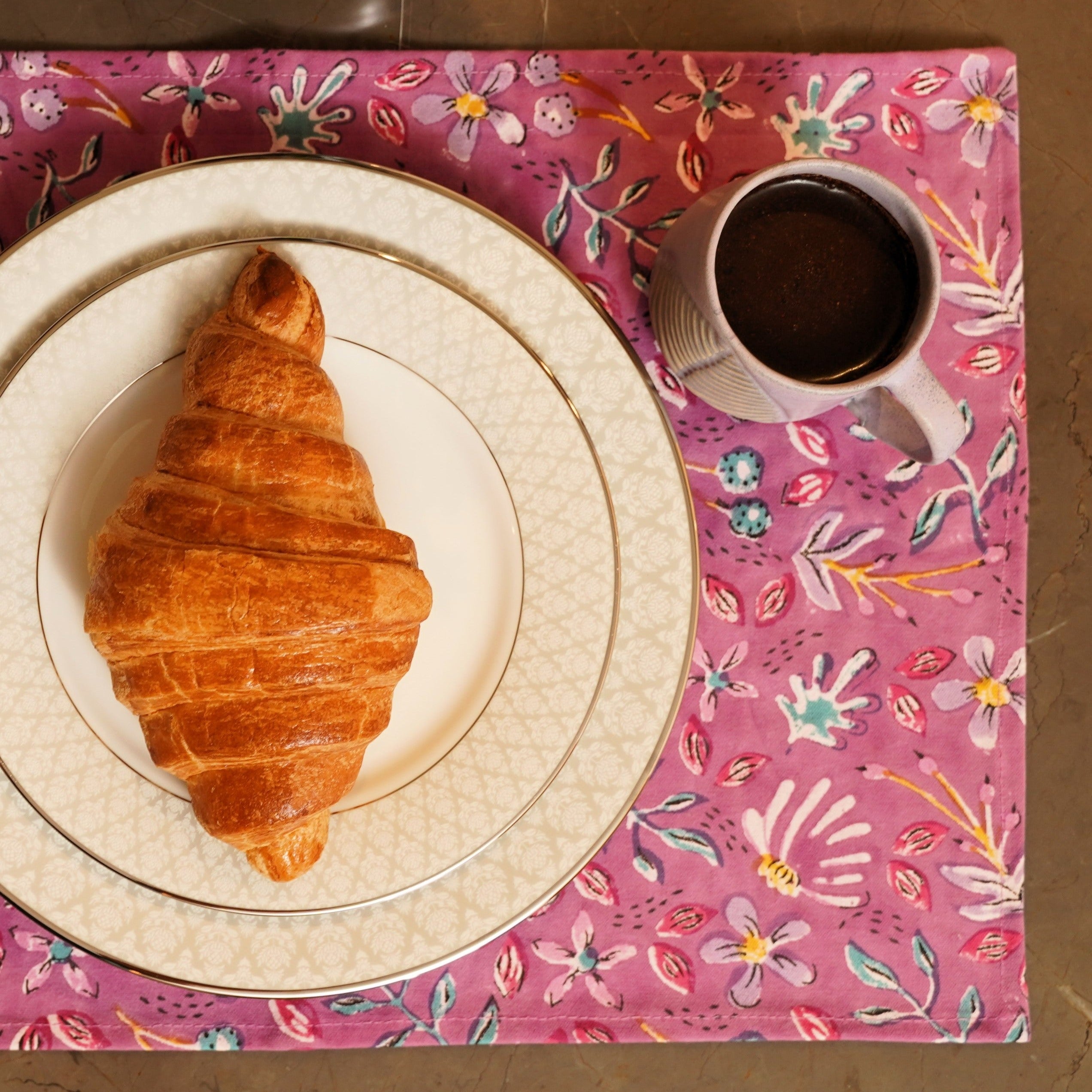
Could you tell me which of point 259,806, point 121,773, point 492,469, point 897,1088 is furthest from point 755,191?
point 897,1088

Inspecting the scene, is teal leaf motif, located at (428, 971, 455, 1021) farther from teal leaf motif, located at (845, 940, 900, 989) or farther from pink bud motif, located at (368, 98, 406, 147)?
pink bud motif, located at (368, 98, 406, 147)

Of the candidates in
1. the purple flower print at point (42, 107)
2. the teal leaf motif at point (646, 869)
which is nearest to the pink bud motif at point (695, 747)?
the teal leaf motif at point (646, 869)

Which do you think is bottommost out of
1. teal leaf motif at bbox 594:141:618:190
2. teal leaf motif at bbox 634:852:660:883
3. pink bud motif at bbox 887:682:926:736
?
teal leaf motif at bbox 634:852:660:883

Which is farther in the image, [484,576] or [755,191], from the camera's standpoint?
[484,576]

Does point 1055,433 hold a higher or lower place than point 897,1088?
higher

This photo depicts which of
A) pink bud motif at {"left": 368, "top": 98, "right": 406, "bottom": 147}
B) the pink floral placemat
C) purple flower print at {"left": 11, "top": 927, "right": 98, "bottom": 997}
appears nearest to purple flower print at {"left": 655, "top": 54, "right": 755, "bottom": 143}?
the pink floral placemat

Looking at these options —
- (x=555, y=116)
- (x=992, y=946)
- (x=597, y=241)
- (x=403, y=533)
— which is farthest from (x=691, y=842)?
(x=555, y=116)

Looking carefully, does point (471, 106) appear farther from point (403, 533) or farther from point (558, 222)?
point (403, 533)

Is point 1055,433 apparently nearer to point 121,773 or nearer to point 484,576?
point 484,576
